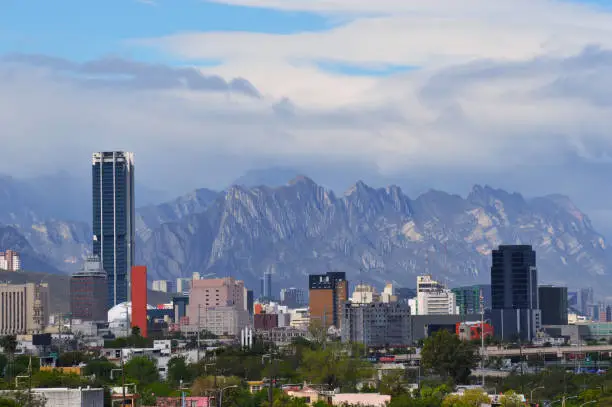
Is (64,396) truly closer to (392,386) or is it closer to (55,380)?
(55,380)

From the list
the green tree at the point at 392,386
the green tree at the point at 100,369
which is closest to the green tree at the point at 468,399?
the green tree at the point at 392,386

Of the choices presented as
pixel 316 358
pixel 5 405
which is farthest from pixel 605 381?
pixel 5 405

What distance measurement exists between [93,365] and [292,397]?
62695 mm

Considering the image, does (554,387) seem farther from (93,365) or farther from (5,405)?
(5,405)

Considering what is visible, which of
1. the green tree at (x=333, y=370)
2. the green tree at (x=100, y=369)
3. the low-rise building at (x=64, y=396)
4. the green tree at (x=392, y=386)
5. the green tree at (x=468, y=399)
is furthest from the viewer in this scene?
the green tree at (x=100, y=369)

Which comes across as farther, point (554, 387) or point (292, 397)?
point (554, 387)

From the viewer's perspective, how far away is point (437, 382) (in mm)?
194250

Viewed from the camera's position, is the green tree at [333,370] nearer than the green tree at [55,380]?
No

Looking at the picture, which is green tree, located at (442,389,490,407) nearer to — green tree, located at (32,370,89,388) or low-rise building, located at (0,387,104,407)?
green tree, located at (32,370,89,388)

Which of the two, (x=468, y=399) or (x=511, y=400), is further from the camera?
(x=511, y=400)

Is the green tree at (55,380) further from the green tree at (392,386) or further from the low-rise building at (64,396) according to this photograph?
the green tree at (392,386)

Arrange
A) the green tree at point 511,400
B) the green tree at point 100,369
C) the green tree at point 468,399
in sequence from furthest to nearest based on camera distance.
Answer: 1. the green tree at point 100,369
2. the green tree at point 511,400
3. the green tree at point 468,399

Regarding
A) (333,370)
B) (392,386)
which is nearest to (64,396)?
(392,386)

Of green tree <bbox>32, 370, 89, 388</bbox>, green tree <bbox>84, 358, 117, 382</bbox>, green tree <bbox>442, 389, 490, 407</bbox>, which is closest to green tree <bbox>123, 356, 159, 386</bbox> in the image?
green tree <bbox>84, 358, 117, 382</bbox>
